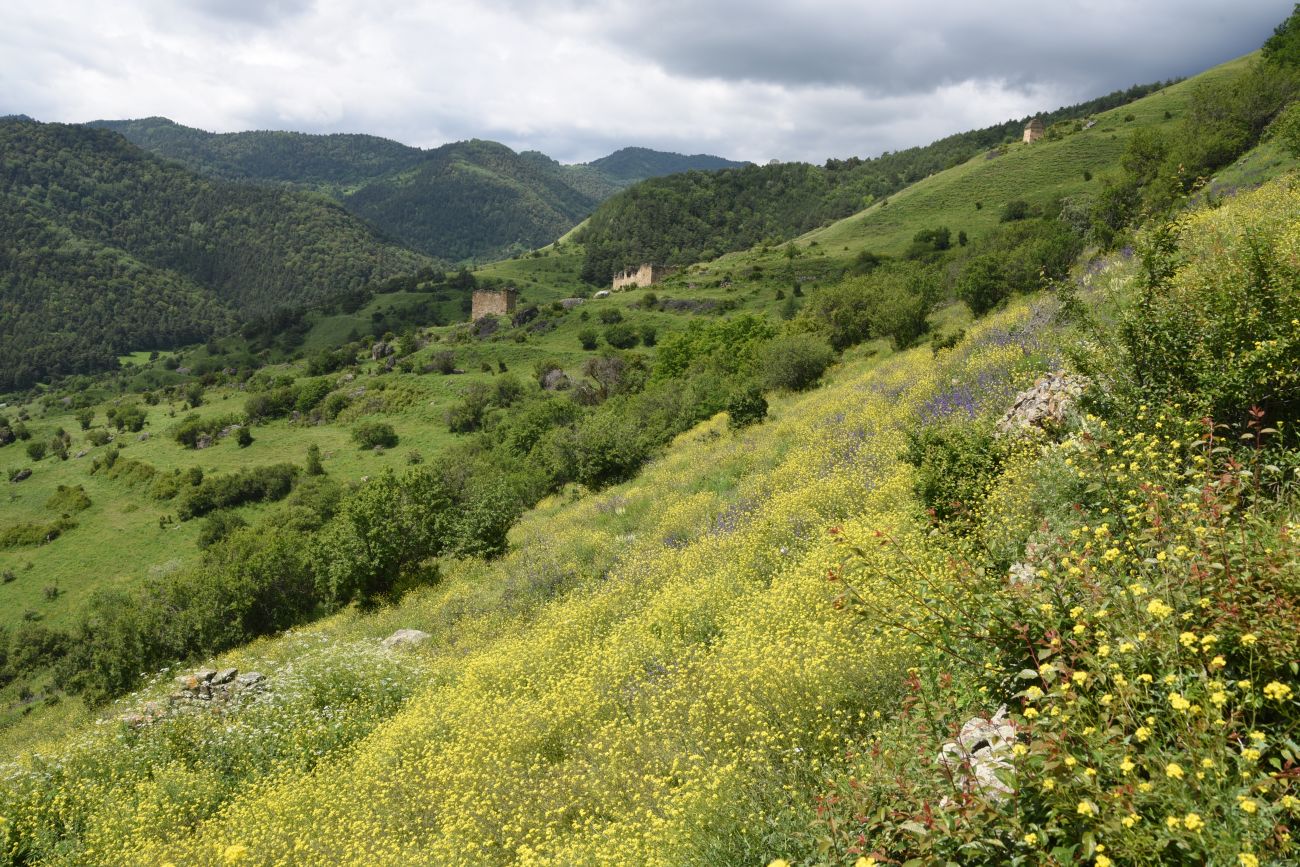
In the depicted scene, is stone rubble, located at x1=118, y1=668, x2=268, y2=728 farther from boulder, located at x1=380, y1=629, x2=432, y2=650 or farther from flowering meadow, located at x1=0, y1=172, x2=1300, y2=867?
boulder, located at x1=380, y1=629, x2=432, y2=650

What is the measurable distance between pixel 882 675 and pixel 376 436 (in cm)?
6516

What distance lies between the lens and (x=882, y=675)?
5410 mm

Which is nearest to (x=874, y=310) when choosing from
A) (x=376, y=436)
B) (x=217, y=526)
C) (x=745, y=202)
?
(x=376, y=436)

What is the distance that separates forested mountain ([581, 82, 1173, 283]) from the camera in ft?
484

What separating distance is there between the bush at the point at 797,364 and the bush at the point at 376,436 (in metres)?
45.8

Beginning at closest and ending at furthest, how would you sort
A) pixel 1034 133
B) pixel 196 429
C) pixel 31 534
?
pixel 31 534 → pixel 196 429 → pixel 1034 133

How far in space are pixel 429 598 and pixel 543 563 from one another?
202 inches

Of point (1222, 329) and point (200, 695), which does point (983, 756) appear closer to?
point (1222, 329)

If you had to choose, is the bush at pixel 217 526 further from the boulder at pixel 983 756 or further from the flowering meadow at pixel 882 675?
the boulder at pixel 983 756

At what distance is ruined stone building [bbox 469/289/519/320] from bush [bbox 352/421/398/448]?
4776 cm

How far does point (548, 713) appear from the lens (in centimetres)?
778

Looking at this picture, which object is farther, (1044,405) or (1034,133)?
(1034,133)

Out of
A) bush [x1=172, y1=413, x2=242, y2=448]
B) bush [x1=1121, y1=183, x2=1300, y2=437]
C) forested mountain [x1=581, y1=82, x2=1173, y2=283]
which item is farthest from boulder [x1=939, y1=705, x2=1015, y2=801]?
forested mountain [x1=581, y1=82, x2=1173, y2=283]

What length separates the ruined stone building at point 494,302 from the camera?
112m
